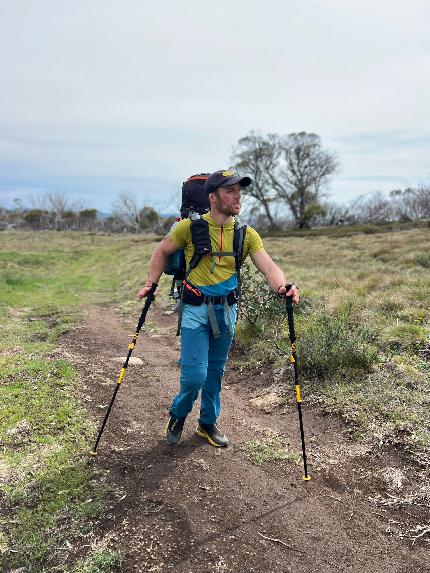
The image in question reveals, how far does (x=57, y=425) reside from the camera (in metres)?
5.26

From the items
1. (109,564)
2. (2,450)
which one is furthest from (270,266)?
(2,450)

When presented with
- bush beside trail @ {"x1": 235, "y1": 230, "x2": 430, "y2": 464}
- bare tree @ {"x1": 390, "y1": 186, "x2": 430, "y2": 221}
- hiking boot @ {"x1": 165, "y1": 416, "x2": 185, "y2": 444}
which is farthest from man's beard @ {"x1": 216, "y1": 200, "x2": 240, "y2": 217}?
bare tree @ {"x1": 390, "y1": 186, "x2": 430, "y2": 221}

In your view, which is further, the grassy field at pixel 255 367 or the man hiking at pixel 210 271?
the man hiking at pixel 210 271

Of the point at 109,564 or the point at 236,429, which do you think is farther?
the point at 236,429

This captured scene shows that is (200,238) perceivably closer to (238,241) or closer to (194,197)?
(238,241)

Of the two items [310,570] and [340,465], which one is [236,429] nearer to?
[340,465]

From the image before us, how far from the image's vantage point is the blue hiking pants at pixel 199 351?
14.6ft

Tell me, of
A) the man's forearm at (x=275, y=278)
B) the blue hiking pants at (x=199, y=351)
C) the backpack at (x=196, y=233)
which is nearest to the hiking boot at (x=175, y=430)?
the blue hiking pants at (x=199, y=351)

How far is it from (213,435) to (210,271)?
1880 mm

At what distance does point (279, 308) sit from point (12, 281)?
12.8m

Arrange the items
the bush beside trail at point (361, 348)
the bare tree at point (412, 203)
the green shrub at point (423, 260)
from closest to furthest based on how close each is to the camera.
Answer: the bush beside trail at point (361, 348) → the green shrub at point (423, 260) → the bare tree at point (412, 203)

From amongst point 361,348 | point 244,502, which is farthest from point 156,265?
point 361,348

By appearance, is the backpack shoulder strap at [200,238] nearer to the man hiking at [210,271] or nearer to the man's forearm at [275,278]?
the man hiking at [210,271]

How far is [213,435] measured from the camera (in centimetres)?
502
